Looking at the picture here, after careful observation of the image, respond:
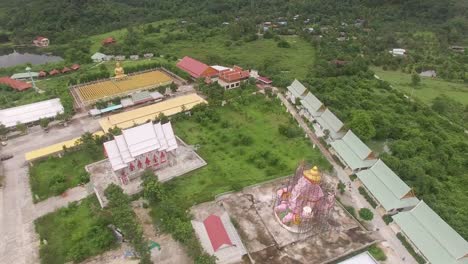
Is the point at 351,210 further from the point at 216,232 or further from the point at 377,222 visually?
the point at 216,232

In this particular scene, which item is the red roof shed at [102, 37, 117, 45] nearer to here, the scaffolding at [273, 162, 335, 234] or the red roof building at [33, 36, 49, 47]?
the red roof building at [33, 36, 49, 47]

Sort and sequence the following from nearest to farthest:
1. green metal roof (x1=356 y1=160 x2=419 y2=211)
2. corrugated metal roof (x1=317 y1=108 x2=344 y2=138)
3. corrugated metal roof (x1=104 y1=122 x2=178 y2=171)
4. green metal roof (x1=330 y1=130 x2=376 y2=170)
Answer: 1. green metal roof (x1=356 y1=160 x2=419 y2=211)
2. corrugated metal roof (x1=104 y1=122 x2=178 y2=171)
3. green metal roof (x1=330 y1=130 x2=376 y2=170)
4. corrugated metal roof (x1=317 y1=108 x2=344 y2=138)

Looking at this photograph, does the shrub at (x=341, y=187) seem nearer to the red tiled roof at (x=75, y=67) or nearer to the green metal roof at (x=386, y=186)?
the green metal roof at (x=386, y=186)

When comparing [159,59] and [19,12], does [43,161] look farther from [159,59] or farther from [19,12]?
[19,12]

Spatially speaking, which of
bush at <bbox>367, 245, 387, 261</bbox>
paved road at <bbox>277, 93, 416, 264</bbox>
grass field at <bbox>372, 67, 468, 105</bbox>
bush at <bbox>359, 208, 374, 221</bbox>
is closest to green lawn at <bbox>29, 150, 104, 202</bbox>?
paved road at <bbox>277, 93, 416, 264</bbox>

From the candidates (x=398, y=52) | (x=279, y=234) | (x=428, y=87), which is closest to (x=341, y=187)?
(x=279, y=234)

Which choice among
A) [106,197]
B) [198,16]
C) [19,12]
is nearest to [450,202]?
[106,197]

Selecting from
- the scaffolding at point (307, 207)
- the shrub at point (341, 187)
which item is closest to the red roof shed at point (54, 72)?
the scaffolding at point (307, 207)
